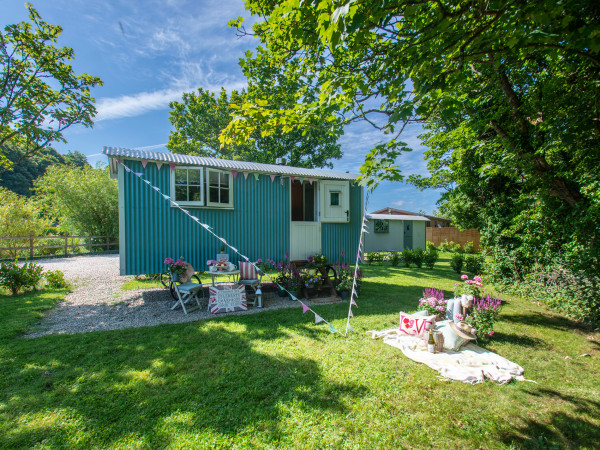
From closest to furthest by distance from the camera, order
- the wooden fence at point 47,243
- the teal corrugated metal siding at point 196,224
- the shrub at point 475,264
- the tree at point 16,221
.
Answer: the teal corrugated metal siding at point 196,224, the shrub at point 475,264, the wooden fence at point 47,243, the tree at point 16,221

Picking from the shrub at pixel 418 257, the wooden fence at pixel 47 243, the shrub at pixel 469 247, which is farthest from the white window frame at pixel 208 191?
the shrub at pixel 469 247

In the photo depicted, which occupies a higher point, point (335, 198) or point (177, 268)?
point (335, 198)

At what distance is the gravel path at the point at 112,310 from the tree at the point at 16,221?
9.35 meters

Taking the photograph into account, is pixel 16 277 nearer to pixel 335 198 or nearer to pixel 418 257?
pixel 335 198

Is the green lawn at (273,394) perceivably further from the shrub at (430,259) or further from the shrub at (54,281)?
the shrub at (430,259)

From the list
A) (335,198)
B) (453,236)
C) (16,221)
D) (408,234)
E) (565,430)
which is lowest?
(565,430)

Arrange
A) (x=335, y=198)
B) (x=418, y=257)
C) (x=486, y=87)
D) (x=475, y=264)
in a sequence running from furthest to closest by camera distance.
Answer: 1. (x=418, y=257)
2. (x=475, y=264)
3. (x=335, y=198)
4. (x=486, y=87)

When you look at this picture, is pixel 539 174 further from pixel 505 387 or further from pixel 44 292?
pixel 44 292

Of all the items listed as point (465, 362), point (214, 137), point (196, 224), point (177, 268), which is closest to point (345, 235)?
point (196, 224)

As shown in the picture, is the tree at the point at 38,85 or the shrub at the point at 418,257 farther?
the shrub at the point at 418,257

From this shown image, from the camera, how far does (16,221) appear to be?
1373 cm

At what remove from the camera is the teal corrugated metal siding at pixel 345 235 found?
24.4 ft

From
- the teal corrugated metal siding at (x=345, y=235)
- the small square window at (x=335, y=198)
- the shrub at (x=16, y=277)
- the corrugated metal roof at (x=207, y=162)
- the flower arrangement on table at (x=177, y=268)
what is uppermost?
the corrugated metal roof at (x=207, y=162)

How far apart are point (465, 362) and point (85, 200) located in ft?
67.1
